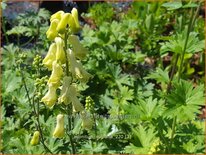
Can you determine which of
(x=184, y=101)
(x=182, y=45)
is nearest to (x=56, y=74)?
(x=184, y=101)

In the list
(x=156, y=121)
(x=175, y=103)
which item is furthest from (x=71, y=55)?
(x=156, y=121)

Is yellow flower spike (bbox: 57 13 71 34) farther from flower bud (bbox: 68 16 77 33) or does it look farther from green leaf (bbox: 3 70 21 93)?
green leaf (bbox: 3 70 21 93)

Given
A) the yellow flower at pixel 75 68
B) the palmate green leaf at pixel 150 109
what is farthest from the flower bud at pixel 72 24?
the palmate green leaf at pixel 150 109

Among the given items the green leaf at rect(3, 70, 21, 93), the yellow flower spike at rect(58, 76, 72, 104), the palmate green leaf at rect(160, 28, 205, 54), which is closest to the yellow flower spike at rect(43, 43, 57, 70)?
the yellow flower spike at rect(58, 76, 72, 104)

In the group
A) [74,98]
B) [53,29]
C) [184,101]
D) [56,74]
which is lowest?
[184,101]

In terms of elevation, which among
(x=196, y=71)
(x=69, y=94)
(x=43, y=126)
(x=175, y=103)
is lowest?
(x=196, y=71)

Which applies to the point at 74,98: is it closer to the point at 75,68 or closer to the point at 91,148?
the point at 75,68

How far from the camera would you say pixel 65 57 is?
215 cm

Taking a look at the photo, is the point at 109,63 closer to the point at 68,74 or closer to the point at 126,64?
the point at 126,64

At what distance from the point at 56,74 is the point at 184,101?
1.16m

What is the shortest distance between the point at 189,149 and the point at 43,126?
1.16m

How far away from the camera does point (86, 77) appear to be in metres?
2.24

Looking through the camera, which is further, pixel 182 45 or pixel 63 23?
pixel 182 45

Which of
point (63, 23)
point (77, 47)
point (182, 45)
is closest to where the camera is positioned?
point (63, 23)
